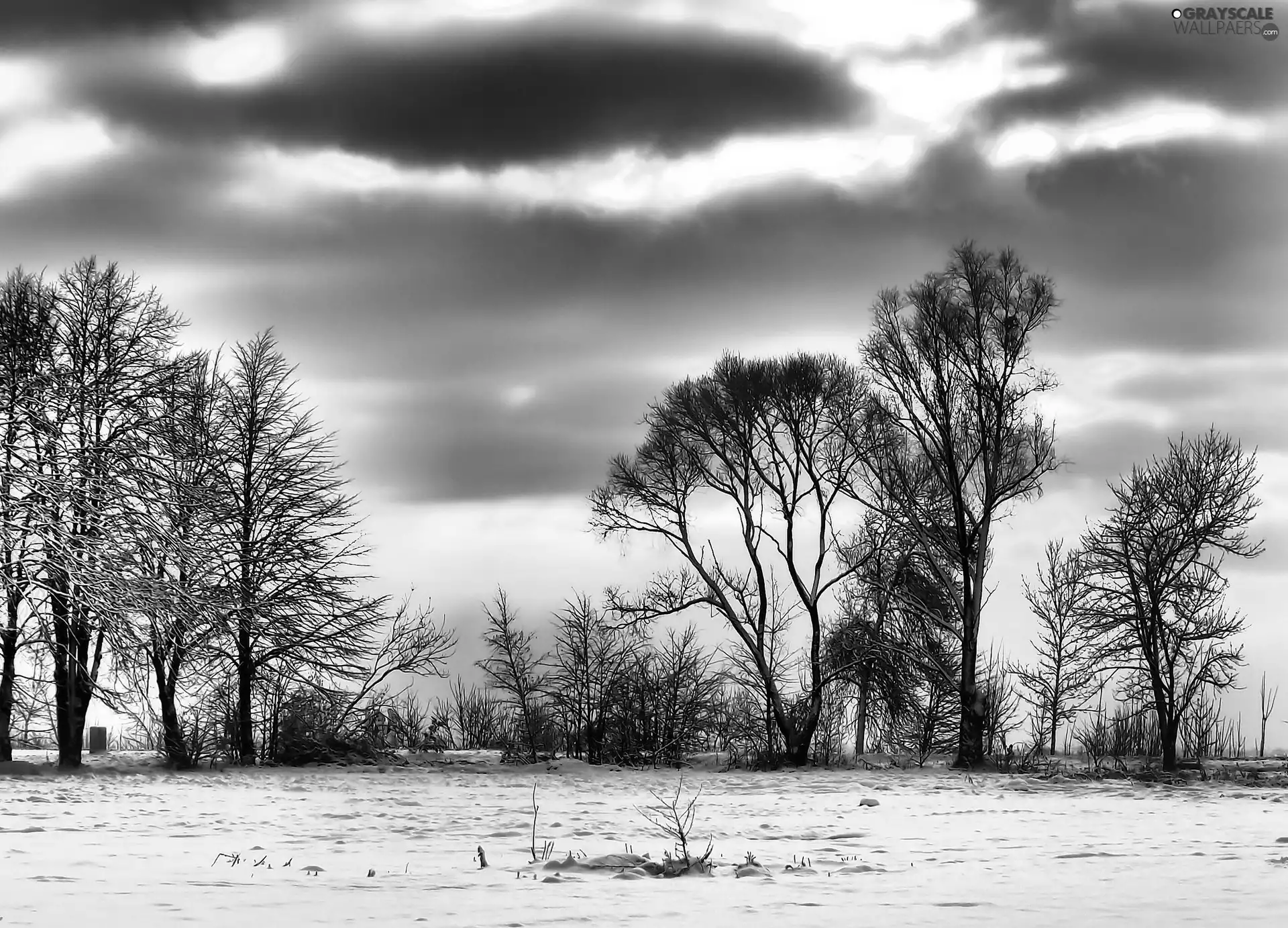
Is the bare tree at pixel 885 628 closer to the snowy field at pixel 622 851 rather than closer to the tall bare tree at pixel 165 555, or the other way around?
the snowy field at pixel 622 851

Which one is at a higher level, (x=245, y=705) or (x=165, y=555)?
(x=165, y=555)

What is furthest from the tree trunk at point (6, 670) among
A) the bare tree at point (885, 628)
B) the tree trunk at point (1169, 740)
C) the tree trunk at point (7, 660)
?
the tree trunk at point (1169, 740)

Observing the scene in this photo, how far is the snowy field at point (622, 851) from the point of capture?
6.63 m

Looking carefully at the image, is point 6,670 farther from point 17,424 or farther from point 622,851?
point 622,851

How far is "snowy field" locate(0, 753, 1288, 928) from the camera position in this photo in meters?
6.63

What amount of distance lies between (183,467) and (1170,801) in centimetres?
1735

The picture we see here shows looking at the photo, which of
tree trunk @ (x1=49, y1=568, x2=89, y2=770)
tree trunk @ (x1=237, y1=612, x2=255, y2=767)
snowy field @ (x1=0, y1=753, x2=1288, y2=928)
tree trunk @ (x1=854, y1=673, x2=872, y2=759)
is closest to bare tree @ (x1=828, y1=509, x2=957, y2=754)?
tree trunk @ (x1=854, y1=673, x2=872, y2=759)

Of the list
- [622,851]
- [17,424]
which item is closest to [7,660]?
[17,424]

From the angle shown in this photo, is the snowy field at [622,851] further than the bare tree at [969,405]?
No

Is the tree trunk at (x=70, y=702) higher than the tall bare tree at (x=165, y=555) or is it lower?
lower

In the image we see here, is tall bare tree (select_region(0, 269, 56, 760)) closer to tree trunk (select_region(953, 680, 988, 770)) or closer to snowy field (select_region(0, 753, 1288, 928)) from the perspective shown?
snowy field (select_region(0, 753, 1288, 928))

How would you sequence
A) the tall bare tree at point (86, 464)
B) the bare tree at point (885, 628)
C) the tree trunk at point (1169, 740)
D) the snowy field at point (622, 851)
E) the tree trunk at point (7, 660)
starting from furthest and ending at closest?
1. the bare tree at point (885, 628)
2. the tree trunk at point (1169, 740)
3. the tree trunk at point (7, 660)
4. the tall bare tree at point (86, 464)
5. the snowy field at point (622, 851)

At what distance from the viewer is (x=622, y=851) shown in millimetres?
9828

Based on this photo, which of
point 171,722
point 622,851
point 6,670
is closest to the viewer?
point 622,851
